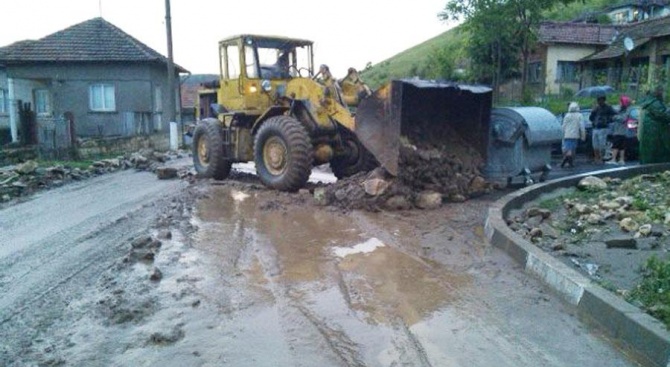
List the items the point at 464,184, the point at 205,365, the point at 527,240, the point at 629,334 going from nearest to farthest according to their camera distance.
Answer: the point at 205,365
the point at 629,334
the point at 527,240
the point at 464,184

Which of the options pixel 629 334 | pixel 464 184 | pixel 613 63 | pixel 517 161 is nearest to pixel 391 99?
pixel 464 184

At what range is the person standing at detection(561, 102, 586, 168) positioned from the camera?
13281 millimetres

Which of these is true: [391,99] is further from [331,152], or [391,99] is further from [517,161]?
[517,161]

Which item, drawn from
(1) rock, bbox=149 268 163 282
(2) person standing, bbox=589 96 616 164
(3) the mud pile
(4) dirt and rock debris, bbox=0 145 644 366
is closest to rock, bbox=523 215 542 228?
(4) dirt and rock debris, bbox=0 145 644 366

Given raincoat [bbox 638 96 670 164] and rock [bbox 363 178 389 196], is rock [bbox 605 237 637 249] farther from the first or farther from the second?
raincoat [bbox 638 96 670 164]

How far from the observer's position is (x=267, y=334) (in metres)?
4.03

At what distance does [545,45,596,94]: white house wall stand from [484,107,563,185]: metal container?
A: 29911mm


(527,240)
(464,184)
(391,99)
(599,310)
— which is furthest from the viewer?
(464,184)

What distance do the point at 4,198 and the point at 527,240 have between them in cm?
923

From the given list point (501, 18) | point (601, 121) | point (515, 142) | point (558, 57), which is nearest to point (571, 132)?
point (601, 121)

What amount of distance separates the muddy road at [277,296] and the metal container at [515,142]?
2.04 meters

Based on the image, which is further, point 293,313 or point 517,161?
point 517,161

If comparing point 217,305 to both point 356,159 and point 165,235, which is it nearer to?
point 165,235

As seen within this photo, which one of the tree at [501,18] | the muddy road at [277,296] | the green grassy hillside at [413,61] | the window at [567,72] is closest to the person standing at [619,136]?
the muddy road at [277,296]
